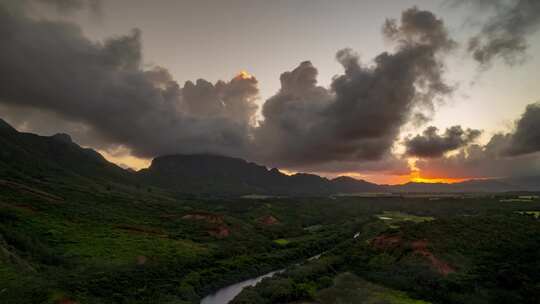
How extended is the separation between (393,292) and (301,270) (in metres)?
A: 21.7

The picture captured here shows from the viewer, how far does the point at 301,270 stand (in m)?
76.2

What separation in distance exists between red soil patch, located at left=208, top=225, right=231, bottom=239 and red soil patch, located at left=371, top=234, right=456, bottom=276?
57.5m

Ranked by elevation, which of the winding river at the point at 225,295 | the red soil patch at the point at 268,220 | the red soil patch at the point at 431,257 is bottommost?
the winding river at the point at 225,295

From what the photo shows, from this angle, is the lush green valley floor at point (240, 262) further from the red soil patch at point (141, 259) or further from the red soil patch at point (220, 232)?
the red soil patch at point (220, 232)

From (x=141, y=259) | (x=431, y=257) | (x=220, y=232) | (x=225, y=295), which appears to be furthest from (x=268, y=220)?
(x=431, y=257)

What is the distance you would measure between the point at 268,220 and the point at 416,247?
10354 centimetres

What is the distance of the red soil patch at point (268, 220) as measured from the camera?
173675 mm

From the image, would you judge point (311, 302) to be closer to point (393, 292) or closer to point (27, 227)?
point (393, 292)

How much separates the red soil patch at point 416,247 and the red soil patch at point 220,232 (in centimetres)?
5750

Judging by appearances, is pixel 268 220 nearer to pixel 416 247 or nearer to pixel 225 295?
pixel 416 247

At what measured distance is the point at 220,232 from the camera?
125562mm

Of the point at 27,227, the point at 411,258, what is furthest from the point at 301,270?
the point at 27,227

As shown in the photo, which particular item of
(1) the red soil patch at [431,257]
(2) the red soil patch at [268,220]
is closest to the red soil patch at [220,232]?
(2) the red soil patch at [268,220]

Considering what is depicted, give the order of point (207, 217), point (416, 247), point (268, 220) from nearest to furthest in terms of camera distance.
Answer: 1. point (416, 247)
2. point (207, 217)
3. point (268, 220)
